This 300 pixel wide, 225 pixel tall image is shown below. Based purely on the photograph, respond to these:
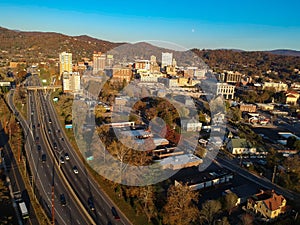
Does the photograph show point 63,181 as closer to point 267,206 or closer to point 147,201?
point 147,201

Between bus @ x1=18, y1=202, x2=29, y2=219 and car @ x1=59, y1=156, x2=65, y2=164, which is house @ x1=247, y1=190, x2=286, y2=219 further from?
car @ x1=59, y1=156, x2=65, y2=164

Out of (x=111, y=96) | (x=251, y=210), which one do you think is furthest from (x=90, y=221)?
(x=111, y=96)

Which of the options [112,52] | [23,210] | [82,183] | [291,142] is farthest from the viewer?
[112,52]

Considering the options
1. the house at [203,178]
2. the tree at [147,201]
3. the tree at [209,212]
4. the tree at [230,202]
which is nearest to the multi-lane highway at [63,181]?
the tree at [147,201]

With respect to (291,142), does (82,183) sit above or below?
below

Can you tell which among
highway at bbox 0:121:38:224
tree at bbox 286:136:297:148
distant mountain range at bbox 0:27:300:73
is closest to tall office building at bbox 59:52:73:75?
distant mountain range at bbox 0:27:300:73

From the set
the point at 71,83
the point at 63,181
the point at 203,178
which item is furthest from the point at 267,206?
the point at 71,83

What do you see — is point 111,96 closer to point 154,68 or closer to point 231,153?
point 231,153
